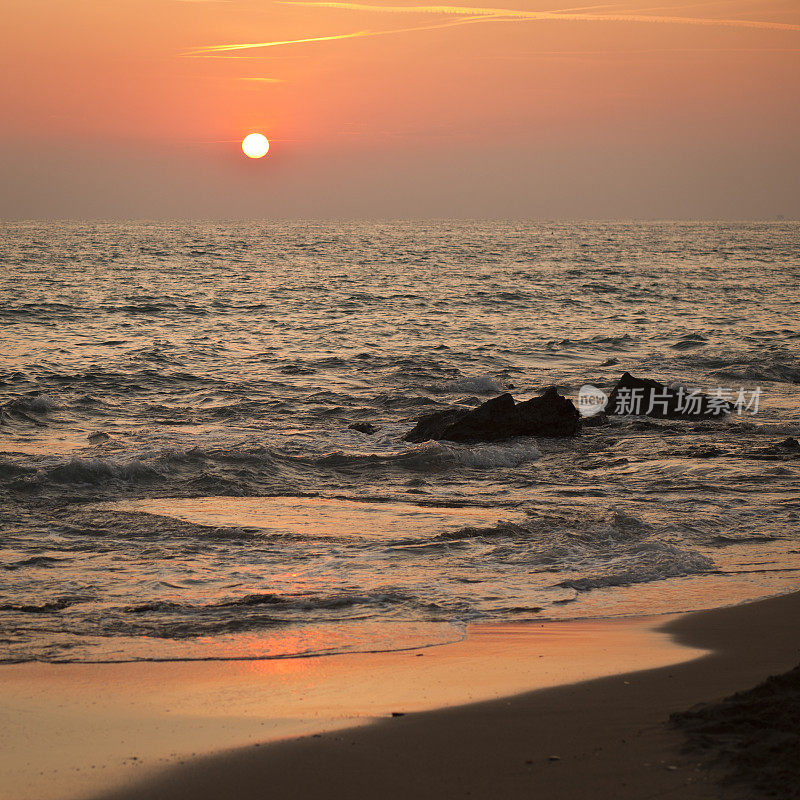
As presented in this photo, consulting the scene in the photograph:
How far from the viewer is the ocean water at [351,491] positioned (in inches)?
248

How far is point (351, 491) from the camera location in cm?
1049

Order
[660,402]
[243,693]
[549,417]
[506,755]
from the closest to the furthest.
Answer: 1. [506,755]
2. [243,693]
3. [549,417]
4. [660,402]

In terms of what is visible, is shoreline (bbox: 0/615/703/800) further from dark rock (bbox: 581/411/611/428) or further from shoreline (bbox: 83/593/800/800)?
dark rock (bbox: 581/411/611/428)

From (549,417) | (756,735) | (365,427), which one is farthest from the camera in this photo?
(365,427)

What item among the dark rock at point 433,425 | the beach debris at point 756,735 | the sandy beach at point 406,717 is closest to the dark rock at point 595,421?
the dark rock at point 433,425

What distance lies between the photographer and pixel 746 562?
24.4 feet

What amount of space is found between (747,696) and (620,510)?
5275 millimetres

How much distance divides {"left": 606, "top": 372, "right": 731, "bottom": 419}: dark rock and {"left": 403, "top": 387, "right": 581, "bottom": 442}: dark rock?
78.3 inches

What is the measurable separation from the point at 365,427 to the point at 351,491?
3845 mm

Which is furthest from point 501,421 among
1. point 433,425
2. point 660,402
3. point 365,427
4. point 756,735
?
point 756,735

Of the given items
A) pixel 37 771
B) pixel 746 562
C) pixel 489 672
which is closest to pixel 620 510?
pixel 746 562

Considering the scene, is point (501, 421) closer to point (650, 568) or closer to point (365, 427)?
point (365, 427)

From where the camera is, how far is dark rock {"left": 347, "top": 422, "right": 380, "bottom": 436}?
14.2 m

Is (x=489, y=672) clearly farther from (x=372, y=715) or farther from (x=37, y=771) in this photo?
(x=37, y=771)
